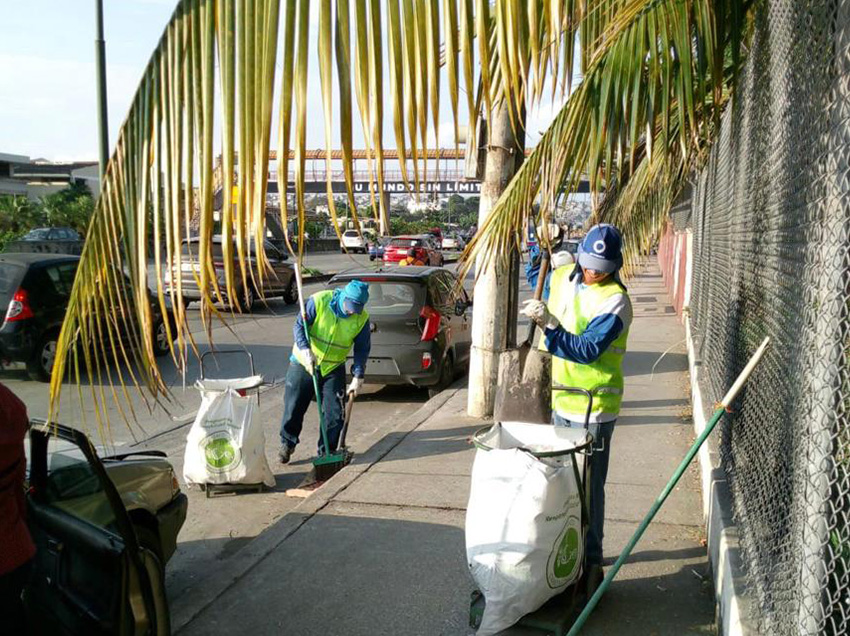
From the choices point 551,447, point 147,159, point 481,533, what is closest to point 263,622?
point 481,533

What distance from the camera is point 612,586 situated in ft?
14.4

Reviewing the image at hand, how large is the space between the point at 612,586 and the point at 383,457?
3.05 m

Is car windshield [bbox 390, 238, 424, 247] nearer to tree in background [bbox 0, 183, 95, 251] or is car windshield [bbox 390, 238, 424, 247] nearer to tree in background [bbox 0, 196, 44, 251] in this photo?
tree in background [bbox 0, 183, 95, 251]

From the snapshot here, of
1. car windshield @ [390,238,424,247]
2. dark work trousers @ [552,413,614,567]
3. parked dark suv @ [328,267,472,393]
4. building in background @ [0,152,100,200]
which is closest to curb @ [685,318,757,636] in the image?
dark work trousers @ [552,413,614,567]

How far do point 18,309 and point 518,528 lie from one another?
8.72 meters

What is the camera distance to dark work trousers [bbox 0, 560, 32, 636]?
2.91m

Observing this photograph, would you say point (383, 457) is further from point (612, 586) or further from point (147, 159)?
point (147, 159)

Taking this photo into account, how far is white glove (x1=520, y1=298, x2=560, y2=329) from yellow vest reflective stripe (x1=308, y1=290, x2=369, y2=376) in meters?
3.53

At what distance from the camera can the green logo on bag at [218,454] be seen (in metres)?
6.27

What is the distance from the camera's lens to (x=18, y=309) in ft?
33.8

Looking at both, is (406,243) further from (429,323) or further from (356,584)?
(356,584)

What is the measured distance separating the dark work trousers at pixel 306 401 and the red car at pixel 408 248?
27400 millimetres

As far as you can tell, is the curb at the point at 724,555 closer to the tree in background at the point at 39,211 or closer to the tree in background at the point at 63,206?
the tree in background at the point at 39,211

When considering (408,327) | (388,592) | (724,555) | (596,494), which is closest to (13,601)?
(388,592)
